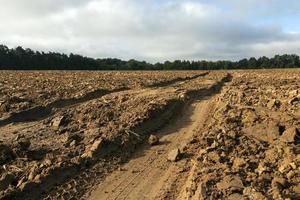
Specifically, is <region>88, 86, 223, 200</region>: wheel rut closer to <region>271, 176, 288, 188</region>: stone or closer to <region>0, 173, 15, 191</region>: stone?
<region>0, 173, 15, 191</region>: stone

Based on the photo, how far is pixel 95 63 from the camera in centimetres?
8462

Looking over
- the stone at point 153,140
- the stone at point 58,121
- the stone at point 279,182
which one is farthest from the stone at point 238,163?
the stone at point 58,121

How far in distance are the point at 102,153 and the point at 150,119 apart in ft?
10.9

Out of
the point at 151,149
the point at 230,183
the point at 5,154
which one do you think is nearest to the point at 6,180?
the point at 5,154

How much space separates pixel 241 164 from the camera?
10219 mm

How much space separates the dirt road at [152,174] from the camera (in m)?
9.55

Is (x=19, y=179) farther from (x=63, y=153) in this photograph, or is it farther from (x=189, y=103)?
(x=189, y=103)

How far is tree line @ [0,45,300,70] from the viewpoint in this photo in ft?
244

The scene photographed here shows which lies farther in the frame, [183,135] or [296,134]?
[183,135]

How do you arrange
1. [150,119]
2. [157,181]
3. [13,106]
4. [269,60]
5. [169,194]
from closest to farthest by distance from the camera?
[169,194] < [157,181] < [150,119] < [13,106] < [269,60]

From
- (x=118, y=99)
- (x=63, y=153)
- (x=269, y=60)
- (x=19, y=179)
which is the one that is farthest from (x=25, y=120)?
(x=269, y=60)

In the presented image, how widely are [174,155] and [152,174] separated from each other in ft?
3.24

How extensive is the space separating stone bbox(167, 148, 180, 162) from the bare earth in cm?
4

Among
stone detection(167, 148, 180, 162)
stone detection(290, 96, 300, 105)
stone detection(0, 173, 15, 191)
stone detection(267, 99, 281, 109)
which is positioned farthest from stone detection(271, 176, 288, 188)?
stone detection(290, 96, 300, 105)
